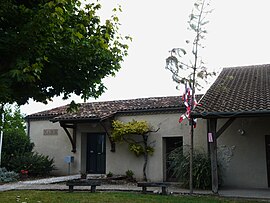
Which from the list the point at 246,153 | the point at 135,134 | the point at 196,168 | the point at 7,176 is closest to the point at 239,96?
the point at 246,153

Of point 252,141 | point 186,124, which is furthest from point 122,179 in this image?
point 252,141

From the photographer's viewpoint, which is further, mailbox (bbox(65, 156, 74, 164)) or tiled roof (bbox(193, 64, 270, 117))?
mailbox (bbox(65, 156, 74, 164))

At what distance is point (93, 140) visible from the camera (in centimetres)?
→ 1628

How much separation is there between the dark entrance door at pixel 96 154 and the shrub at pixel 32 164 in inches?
77.2

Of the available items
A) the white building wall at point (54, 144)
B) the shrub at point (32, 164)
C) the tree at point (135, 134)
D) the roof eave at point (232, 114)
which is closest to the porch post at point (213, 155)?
the roof eave at point (232, 114)

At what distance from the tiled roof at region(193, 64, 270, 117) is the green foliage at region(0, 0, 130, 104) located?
4298mm

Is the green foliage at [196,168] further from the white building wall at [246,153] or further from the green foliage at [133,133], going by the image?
the green foliage at [133,133]

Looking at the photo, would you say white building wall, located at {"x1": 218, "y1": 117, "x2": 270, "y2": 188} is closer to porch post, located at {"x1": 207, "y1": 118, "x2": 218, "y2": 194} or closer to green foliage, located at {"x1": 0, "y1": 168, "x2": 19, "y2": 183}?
porch post, located at {"x1": 207, "y1": 118, "x2": 218, "y2": 194}

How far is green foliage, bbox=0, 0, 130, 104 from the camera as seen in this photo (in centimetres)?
484

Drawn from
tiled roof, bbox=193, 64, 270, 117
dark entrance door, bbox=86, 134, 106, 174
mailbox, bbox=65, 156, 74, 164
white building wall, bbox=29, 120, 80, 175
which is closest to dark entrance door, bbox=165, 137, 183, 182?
tiled roof, bbox=193, 64, 270, 117

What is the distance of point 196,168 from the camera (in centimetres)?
1135

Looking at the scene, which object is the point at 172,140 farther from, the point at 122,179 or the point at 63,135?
the point at 63,135

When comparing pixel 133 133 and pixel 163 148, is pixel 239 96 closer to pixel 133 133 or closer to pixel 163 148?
pixel 163 148

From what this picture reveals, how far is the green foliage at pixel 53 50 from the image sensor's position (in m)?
4.84
